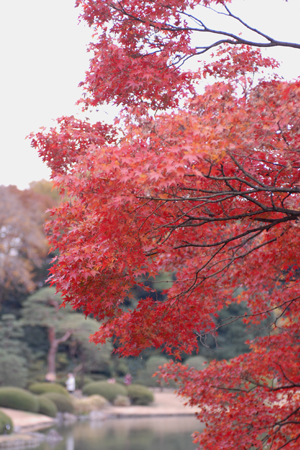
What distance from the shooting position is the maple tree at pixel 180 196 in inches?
119

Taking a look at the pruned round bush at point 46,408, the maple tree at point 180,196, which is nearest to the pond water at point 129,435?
the pruned round bush at point 46,408

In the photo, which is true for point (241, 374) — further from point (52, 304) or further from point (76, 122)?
point (52, 304)

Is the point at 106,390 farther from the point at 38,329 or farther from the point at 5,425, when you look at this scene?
the point at 5,425

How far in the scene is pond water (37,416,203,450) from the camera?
13547mm

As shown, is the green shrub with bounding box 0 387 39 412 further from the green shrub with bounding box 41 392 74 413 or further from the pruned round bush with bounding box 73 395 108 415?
the pruned round bush with bounding box 73 395 108 415

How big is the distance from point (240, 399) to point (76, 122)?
3479mm

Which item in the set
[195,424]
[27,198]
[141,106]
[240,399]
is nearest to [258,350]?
[240,399]

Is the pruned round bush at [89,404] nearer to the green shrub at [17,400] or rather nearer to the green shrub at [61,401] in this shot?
the green shrub at [61,401]

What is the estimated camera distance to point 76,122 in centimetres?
492

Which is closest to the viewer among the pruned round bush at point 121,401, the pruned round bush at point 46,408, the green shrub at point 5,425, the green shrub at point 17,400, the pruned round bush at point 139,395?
the green shrub at point 5,425

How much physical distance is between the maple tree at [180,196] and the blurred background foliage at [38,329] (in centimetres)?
1411

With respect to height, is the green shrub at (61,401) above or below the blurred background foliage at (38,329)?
below

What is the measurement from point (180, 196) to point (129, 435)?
13.9 meters

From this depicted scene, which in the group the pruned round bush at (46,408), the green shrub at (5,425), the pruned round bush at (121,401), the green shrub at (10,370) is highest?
the green shrub at (10,370)
